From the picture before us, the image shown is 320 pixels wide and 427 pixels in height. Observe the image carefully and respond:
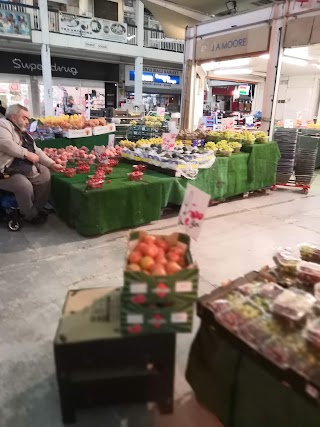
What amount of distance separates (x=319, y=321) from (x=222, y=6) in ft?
36.1

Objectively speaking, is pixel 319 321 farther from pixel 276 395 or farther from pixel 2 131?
pixel 2 131

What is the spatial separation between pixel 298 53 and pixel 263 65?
1.97m

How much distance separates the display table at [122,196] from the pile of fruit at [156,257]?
7.21ft

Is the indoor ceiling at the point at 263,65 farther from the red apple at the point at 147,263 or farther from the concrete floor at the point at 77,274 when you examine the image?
the red apple at the point at 147,263

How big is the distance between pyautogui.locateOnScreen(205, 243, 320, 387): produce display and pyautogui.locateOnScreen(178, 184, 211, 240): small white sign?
42 cm

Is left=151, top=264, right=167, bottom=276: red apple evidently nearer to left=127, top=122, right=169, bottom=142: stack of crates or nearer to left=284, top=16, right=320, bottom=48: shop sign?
left=284, top=16, right=320, bottom=48: shop sign

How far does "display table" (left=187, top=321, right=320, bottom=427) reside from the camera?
137 centimetres

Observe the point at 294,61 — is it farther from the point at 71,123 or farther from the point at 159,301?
the point at 159,301

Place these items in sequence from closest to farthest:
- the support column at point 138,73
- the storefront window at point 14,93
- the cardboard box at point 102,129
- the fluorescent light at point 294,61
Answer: the cardboard box at point 102,129 < the fluorescent light at point 294,61 < the storefront window at point 14,93 < the support column at point 138,73

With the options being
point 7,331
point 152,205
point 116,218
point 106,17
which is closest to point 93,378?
point 7,331

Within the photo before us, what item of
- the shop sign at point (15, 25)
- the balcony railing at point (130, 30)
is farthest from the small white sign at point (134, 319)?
the balcony railing at point (130, 30)

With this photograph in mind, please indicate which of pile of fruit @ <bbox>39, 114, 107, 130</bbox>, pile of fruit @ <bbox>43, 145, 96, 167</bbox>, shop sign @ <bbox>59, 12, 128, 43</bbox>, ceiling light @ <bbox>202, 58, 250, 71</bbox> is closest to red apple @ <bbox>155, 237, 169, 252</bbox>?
pile of fruit @ <bbox>43, 145, 96, 167</bbox>

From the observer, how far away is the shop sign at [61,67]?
569 inches

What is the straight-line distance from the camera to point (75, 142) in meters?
6.91
